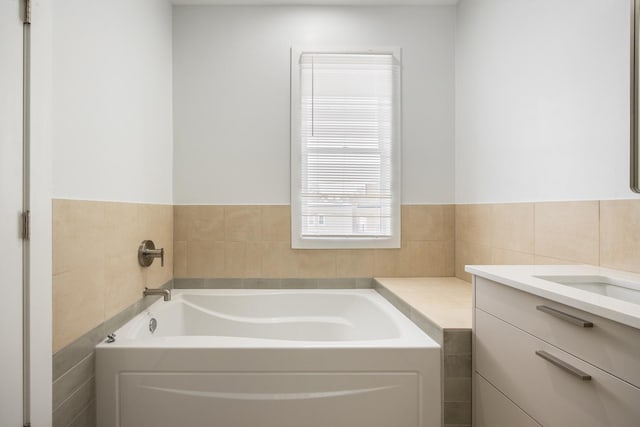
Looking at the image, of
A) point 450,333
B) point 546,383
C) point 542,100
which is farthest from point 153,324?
point 542,100

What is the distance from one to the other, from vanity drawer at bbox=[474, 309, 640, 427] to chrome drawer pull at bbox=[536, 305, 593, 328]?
10 cm

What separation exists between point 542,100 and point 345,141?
4.10 feet

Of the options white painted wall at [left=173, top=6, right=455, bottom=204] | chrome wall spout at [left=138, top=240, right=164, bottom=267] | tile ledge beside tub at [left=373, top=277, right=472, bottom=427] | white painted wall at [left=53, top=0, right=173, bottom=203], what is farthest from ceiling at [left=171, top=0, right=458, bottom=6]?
tile ledge beside tub at [left=373, top=277, right=472, bottom=427]

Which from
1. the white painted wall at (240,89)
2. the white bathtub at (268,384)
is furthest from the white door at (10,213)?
the white painted wall at (240,89)

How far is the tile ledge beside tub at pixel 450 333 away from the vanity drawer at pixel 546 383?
0.08 metres

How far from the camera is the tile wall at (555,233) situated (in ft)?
4.25

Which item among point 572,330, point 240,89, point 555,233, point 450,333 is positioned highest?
point 240,89

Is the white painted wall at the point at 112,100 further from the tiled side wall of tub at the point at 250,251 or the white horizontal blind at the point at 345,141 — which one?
the white horizontal blind at the point at 345,141

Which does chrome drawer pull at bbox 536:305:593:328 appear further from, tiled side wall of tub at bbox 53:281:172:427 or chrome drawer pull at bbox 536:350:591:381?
tiled side wall of tub at bbox 53:281:172:427

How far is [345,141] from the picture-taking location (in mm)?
2598

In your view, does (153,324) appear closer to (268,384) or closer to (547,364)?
(268,384)

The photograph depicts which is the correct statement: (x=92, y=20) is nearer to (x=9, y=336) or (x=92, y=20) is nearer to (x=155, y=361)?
(x=9, y=336)

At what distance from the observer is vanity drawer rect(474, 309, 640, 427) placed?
2.70ft

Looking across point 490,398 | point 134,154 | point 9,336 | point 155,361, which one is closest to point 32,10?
point 134,154
